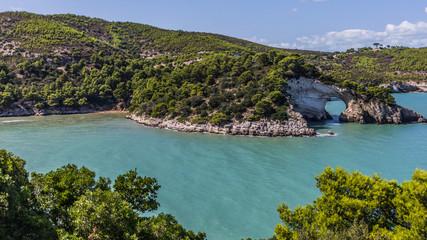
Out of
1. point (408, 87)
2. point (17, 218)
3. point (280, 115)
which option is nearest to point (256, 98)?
point (280, 115)

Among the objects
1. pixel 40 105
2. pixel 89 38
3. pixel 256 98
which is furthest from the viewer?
pixel 89 38

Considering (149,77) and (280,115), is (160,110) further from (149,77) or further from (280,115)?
(149,77)

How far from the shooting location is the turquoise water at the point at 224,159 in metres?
20.5

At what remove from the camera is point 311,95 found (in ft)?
186

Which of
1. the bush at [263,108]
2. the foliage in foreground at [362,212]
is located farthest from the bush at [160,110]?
the foliage in foreground at [362,212]

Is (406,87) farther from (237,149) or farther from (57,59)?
(57,59)

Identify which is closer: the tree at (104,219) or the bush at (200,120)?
the tree at (104,219)

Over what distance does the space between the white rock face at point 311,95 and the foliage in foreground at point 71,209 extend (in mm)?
46467

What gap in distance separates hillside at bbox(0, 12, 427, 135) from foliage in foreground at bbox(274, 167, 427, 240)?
108 feet

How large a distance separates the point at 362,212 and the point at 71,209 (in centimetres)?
1327

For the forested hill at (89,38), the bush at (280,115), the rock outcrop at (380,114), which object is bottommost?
the bush at (280,115)

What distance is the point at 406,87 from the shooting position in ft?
406

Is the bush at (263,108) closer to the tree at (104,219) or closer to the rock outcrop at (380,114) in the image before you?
the rock outcrop at (380,114)

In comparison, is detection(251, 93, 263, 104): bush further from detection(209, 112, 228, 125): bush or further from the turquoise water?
the turquoise water
